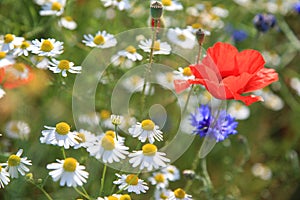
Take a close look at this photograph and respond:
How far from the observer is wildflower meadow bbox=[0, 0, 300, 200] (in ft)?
2.69

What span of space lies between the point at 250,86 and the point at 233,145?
54 centimetres

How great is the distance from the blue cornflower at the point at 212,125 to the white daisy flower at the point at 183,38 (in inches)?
5.7

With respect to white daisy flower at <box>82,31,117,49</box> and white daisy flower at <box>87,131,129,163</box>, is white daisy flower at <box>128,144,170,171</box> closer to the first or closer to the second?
white daisy flower at <box>87,131,129,163</box>

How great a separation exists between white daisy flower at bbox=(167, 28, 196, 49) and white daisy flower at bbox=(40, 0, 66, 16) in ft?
0.70

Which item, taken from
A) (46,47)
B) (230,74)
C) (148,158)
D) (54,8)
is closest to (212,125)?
(230,74)

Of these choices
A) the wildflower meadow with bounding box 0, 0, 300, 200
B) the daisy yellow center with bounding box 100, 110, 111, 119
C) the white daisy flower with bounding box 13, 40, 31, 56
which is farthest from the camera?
the daisy yellow center with bounding box 100, 110, 111, 119

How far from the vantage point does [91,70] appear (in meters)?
1.10

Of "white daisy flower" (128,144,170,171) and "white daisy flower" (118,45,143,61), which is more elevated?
"white daisy flower" (128,144,170,171)

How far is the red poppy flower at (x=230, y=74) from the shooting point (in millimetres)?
825

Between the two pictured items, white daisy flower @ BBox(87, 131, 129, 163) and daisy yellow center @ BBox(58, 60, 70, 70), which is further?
daisy yellow center @ BBox(58, 60, 70, 70)

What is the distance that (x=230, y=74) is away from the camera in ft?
2.93

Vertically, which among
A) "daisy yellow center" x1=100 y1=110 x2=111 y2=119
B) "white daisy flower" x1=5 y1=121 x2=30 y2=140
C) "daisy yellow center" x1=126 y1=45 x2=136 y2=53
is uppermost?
"daisy yellow center" x1=126 y1=45 x2=136 y2=53

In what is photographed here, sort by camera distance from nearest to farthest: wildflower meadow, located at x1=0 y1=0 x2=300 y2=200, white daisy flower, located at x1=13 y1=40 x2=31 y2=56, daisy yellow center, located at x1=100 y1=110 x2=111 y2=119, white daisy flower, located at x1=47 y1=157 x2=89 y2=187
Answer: white daisy flower, located at x1=47 y1=157 x2=89 y2=187 → wildflower meadow, located at x1=0 y1=0 x2=300 y2=200 → white daisy flower, located at x1=13 y1=40 x2=31 y2=56 → daisy yellow center, located at x1=100 y1=110 x2=111 y2=119

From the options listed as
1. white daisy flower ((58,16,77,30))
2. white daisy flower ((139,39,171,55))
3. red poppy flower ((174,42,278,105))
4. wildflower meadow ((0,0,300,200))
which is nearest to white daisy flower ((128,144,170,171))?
wildflower meadow ((0,0,300,200))
